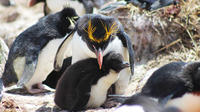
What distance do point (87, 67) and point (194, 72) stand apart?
42.0 inches

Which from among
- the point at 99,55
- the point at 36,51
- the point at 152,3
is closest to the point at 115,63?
the point at 99,55

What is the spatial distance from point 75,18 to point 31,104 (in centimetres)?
120

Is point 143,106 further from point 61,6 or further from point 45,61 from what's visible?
point 61,6

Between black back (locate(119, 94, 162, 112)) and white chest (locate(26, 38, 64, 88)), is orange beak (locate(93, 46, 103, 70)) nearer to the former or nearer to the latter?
black back (locate(119, 94, 162, 112))

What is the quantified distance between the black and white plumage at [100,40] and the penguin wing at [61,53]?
2 cm

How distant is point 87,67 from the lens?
348cm

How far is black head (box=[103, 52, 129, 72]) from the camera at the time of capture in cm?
337

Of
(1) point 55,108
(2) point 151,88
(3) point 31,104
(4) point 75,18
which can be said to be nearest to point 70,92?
(1) point 55,108

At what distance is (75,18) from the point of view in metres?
4.49

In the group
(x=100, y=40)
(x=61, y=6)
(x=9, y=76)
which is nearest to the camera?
(x=100, y=40)

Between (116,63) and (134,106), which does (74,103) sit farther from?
(134,106)

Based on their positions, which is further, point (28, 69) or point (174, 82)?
point (28, 69)

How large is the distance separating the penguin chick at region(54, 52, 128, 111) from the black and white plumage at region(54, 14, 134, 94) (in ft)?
0.43

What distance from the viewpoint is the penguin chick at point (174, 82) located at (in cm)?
266
